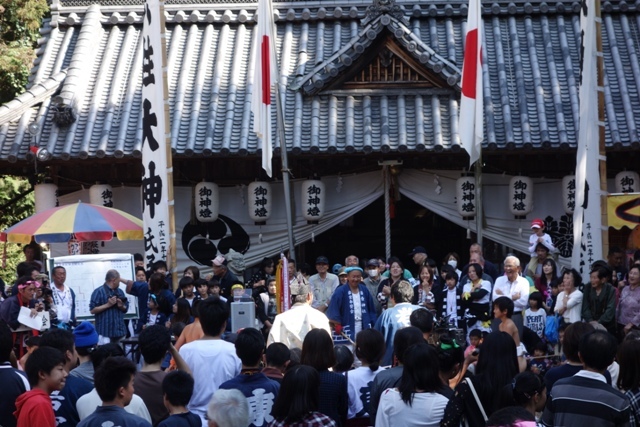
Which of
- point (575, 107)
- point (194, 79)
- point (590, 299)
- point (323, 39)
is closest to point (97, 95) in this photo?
point (194, 79)

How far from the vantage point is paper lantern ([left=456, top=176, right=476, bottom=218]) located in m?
16.4

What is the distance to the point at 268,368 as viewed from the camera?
7.14 meters

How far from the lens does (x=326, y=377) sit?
6977mm

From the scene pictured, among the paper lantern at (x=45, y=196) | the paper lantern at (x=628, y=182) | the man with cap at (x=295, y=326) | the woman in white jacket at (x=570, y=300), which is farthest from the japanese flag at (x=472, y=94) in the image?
the paper lantern at (x=45, y=196)

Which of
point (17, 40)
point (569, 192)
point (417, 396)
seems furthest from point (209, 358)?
point (17, 40)

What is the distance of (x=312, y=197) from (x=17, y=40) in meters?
9.60

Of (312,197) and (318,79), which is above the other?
(318,79)

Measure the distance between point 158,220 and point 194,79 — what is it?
549 cm

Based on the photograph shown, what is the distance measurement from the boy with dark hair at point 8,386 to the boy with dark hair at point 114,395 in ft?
2.63

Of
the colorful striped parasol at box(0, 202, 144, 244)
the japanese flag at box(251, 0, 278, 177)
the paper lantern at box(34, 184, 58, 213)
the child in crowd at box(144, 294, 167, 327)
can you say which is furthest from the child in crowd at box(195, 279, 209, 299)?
the paper lantern at box(34, 184, 58, 213)

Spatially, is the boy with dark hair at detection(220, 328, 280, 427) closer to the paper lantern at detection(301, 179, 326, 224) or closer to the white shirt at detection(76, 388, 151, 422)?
the white shirt at detection(76, 388, 151, 422)

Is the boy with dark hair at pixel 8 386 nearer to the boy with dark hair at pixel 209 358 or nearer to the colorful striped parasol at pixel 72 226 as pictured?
the boy with dark hair at pixel 209 358

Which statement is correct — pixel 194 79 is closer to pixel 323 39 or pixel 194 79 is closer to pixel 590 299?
pixel 323 39

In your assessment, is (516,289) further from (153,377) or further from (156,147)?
(153,377)
